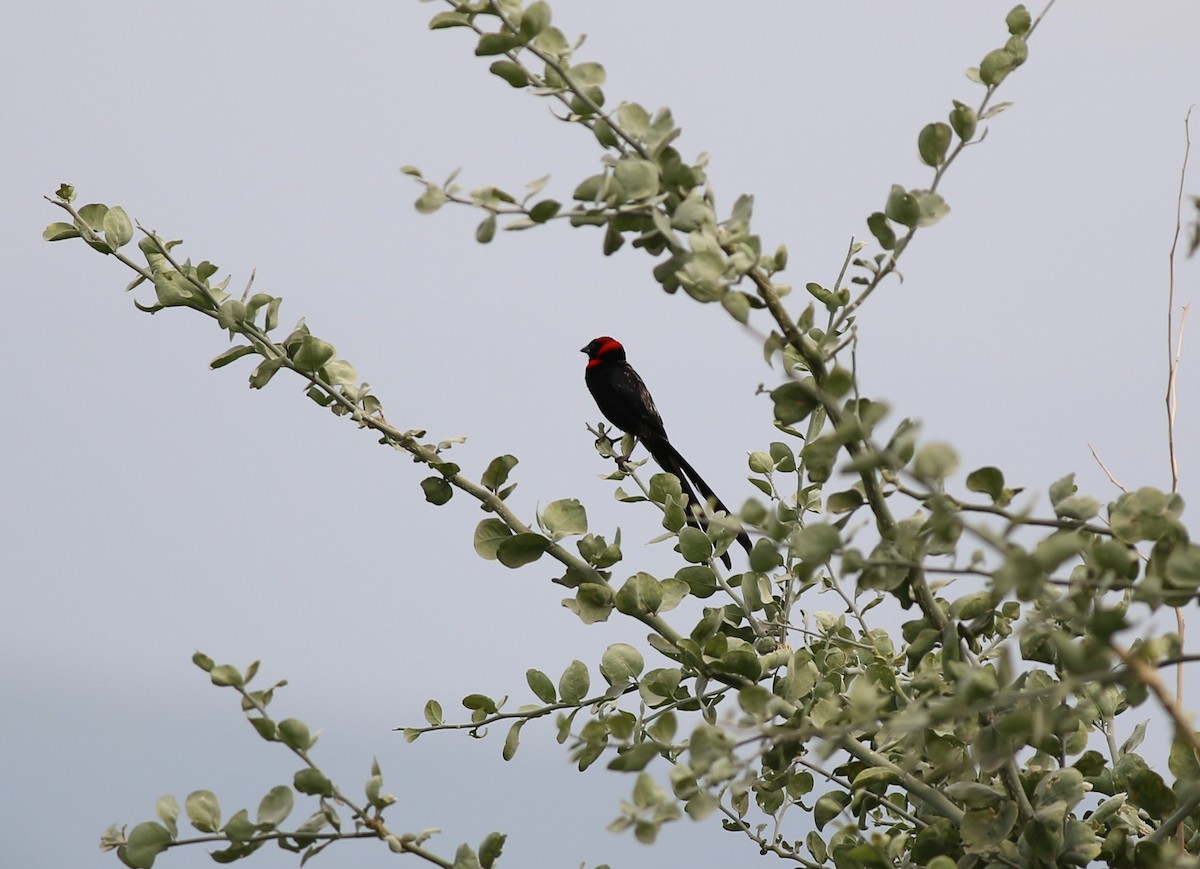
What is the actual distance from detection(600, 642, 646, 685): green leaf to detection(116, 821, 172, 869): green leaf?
643mm

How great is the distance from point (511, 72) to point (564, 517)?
0.60m

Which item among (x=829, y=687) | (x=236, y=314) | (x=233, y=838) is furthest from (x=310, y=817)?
(x=236, y=314)

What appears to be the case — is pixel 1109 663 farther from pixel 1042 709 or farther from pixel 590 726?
pixel 590 726

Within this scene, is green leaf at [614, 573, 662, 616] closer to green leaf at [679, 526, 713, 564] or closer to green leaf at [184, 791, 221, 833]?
green leaf at [679, 526, 713, 564]

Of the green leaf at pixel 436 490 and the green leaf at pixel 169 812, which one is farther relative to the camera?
the green leaf at pixel 436 490

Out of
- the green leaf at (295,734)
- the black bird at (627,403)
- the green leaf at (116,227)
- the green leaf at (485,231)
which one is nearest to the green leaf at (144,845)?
the green leaf at (295,734)

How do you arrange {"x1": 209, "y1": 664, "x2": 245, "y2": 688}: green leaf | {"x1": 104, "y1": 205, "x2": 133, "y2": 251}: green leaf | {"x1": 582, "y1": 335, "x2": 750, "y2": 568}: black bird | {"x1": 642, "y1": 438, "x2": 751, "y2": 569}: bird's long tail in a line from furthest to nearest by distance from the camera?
{"x1": 582, "y1": 335, "x2": 750, "y2": 568}: black bird < {"x1": 642, "y1": 438, "x2": 751, "y2": 569}: bird's long tail < {"x1": 104, "y1": 205, "x2": 133, "y2": 251}: green leaf < {"x1": 209, "y1": 664, "x2": 245, "y2": 688}: green leaf

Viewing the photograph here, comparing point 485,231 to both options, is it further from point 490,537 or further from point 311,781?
point 311,781

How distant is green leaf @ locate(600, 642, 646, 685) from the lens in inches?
67.9

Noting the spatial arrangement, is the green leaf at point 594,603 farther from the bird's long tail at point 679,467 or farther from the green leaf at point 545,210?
the bird's long tail at point 679,467

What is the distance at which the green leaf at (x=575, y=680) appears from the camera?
1.72 metres

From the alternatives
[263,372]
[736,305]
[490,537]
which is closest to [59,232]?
[263,372]

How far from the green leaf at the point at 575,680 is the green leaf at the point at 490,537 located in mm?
209

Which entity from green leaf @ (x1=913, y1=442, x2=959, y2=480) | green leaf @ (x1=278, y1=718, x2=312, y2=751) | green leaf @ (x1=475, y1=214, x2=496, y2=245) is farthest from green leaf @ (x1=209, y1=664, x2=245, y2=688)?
green leaf @ (x1=913, y1=442, x2=959, y2=480)
